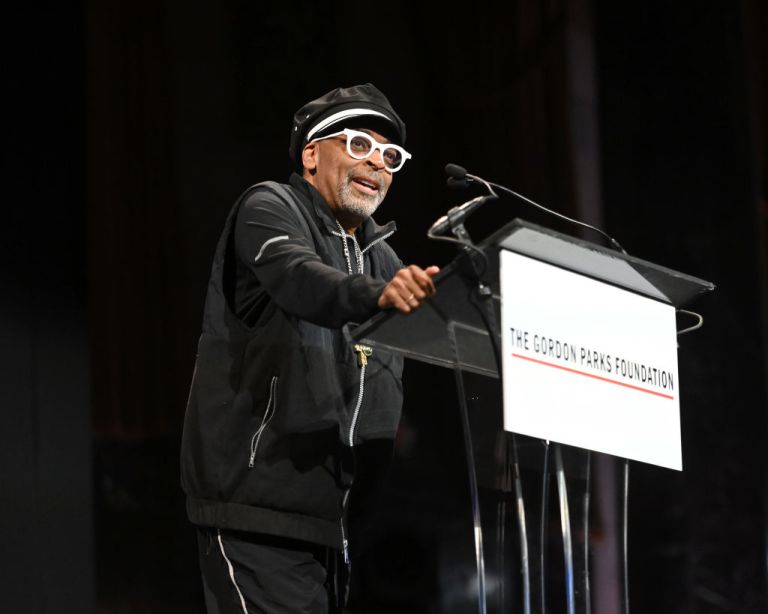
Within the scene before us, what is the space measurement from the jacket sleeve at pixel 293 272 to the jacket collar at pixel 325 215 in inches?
4.4

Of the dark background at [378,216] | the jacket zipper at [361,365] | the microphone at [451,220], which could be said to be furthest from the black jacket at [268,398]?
the dark background at [378,216]

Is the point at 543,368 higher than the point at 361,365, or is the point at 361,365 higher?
the point at 361,365

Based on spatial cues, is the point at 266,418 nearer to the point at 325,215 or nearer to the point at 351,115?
the point at 325,215

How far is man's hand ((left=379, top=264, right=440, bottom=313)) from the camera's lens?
5.11 feet

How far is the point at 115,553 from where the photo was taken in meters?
3.24

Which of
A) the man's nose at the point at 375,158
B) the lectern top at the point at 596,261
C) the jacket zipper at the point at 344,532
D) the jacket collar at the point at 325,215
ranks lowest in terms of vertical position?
the jacket zipper at the point at 344,532

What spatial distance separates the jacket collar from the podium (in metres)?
0.36


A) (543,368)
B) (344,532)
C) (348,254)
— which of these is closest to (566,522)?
(543,368)

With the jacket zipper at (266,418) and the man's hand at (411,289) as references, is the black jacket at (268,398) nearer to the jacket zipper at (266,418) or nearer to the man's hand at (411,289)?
the jacket zipper at (266,418)

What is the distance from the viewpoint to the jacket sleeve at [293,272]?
5.35 ft

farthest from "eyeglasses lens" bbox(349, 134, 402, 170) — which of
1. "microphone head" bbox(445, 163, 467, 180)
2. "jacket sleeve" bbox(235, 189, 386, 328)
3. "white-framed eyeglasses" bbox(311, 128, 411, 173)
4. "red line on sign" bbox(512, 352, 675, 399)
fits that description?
"red line on sign" bbox(512, 352, 675, 399)

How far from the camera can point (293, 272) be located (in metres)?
1.71

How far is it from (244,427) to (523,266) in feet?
1.95

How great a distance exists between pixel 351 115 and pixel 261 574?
0.85 m
